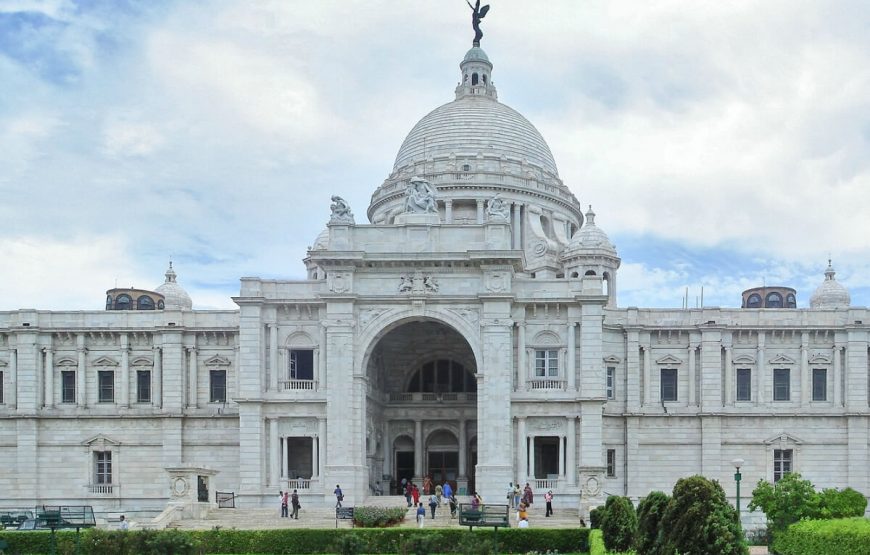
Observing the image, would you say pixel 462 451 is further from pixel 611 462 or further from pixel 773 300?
pixel 773 300

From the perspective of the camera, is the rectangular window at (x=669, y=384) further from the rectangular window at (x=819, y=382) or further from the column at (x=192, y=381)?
the column at (x=192, y=381)

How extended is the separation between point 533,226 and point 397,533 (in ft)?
130

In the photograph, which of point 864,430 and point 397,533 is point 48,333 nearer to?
point 397,533

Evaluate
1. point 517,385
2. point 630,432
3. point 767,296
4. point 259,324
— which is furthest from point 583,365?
point 767,296

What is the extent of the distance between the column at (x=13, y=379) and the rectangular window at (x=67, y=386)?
2.70 metres

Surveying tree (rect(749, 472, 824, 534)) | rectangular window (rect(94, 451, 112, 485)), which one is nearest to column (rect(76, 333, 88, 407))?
rectangular window (rect(94, 451, 112, 485))

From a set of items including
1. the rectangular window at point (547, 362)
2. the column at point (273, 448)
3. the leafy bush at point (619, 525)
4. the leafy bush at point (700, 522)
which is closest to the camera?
the leafy bush at point (700, 522)

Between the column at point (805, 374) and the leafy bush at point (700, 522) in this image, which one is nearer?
the leafy bush at point (700, 522)

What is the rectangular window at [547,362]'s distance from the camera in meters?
58.6

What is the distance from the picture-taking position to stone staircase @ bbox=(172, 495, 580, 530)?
48062 mm

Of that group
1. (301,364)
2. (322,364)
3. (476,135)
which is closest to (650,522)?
(322,364)

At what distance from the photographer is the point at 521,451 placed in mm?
57312

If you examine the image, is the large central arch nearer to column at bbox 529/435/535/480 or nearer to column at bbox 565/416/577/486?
column at bbox 529/435/535/480

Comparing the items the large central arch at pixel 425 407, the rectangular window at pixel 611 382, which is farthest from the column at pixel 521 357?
the rectangular window at pixel 611 382
